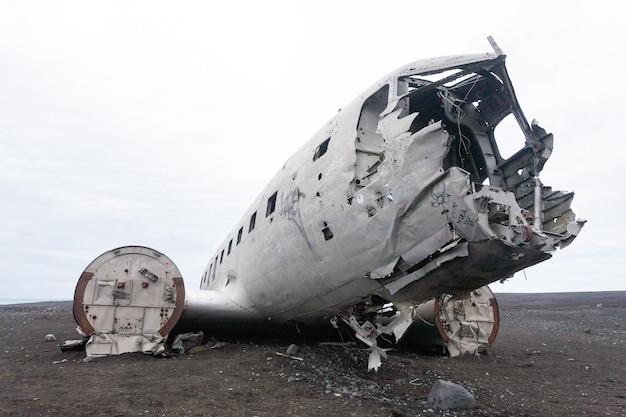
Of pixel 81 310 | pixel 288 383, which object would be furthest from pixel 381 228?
pixel 81 310

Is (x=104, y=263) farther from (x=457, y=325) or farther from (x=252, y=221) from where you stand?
(x=457, y=325)

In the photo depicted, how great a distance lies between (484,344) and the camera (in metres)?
11.8

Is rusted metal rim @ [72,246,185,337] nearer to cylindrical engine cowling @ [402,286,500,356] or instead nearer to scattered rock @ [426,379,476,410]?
cylindrical engine cowling @ [402,286,500,356]

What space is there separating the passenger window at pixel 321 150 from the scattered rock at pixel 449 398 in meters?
4.23

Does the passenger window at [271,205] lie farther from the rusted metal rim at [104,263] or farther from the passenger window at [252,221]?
the rusted metal rim at [104,263]

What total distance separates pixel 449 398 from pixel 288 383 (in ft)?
8.10

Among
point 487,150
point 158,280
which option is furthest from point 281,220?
point 487,150

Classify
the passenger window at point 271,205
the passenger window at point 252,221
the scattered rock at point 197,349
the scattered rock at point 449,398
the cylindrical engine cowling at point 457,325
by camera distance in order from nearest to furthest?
1. the scattered rock at point 449,398
2. the passenger window at point 271,205
3. the scattered rock at point 197,349
4. the passenger window at point 252,221
5. the cylindrical engine cowling at point 457,325

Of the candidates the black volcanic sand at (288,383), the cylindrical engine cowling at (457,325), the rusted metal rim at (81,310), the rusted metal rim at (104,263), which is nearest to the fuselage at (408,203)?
the black volcanic sand at (288,383)

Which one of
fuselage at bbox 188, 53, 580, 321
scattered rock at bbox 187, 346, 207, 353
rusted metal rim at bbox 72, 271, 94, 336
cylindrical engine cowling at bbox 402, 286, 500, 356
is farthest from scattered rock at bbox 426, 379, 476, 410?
rusted metal rim at bbox 72, 271, 94, 336

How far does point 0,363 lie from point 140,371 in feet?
11.8

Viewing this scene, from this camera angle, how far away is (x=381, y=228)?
252 inches

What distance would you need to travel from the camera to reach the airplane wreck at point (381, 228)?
5.86m

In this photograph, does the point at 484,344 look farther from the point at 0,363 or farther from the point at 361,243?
the point at 0,363
